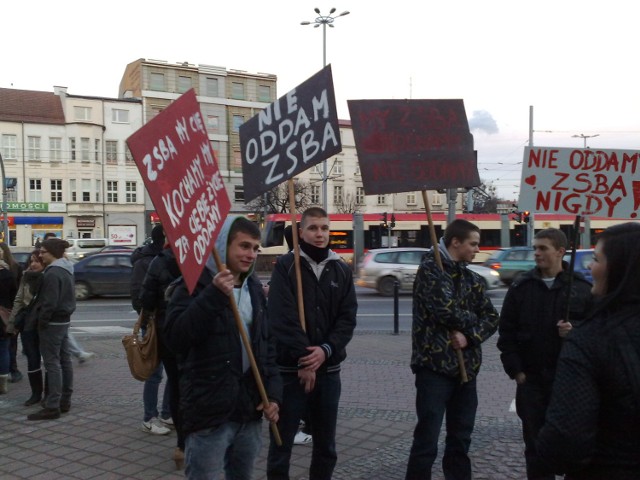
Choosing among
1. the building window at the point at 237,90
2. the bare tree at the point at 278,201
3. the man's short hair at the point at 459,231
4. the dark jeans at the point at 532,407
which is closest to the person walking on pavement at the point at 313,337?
the man's short hair at the point at 459,231

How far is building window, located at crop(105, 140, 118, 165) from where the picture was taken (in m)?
54.5

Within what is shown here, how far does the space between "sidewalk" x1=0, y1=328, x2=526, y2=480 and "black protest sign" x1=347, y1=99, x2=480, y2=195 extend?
2157 millimetres

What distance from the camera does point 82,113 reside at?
5350 centimetres

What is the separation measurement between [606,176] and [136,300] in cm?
380

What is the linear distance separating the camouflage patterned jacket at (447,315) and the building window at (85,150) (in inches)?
2125

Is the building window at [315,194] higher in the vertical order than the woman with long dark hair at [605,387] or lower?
higher

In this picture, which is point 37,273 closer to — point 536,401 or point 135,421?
point 135,421

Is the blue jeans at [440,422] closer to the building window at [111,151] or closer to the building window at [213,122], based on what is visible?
the building window at [111,151]

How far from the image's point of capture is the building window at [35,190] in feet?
171

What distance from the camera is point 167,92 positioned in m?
56.5

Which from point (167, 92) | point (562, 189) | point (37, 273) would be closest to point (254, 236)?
point (562, 189)

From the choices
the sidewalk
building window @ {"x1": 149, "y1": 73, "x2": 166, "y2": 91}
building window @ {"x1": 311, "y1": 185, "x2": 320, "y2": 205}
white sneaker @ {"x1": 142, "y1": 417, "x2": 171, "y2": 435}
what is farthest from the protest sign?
building window @ {"x1": 149, "y1": 73, "x2": 166, "y2": 91}

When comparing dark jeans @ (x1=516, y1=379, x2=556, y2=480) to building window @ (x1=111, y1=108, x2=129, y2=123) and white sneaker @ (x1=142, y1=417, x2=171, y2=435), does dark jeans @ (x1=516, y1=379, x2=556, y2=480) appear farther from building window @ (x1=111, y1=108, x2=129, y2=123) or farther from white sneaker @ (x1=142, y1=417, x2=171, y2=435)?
building window @ (x1=111, y1=108, x2=129, y2=123)

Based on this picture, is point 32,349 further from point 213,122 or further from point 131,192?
point 213,122
